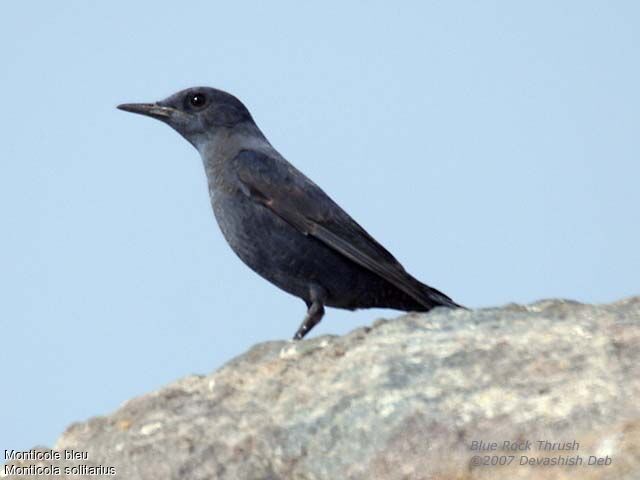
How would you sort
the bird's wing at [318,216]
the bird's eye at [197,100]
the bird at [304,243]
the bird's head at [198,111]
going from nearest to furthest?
the bird's wing at [318,216], the bird at [304,243], the bird's head at [198,111], the bird's eye at [197,100]

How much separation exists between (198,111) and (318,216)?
1803 millimetres

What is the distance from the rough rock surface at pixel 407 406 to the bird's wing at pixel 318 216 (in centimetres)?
236

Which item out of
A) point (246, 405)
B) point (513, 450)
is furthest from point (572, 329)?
point (246, 405)

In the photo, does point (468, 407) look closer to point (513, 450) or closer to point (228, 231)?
point (513, 450)

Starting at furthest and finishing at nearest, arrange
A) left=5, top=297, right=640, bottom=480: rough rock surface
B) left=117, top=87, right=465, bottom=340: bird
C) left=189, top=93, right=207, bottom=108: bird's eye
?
left=189, top=93, right=207, bottom=108: bird's eye, left=117, top=87, right=465, bottom=340: bird, left=5, top=297, right=640, bottom=480: rough rock surface

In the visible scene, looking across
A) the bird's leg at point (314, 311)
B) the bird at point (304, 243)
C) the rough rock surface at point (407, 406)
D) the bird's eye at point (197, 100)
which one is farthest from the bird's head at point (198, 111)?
the rough rock surface at point (407, 406)

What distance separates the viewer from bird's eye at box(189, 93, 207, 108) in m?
11.2

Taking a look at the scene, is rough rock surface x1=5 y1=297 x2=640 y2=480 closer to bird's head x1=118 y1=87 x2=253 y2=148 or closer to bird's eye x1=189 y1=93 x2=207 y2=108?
bird's head x1=118 y1=87 x2=253 y2=148

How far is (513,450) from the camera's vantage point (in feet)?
18.8

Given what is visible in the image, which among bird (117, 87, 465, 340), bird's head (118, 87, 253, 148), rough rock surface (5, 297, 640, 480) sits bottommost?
rough rock surface (5, 297, 640, 480)

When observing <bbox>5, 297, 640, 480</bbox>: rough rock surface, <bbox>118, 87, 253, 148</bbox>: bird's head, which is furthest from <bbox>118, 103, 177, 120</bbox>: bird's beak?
<bbox>5, 297, 640, 480</bbox>: rough rock surface

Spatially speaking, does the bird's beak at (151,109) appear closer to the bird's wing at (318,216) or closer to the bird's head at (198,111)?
the bird's head at (198,111)

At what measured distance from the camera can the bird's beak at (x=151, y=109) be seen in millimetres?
11227

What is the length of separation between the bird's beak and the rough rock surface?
171 inches
